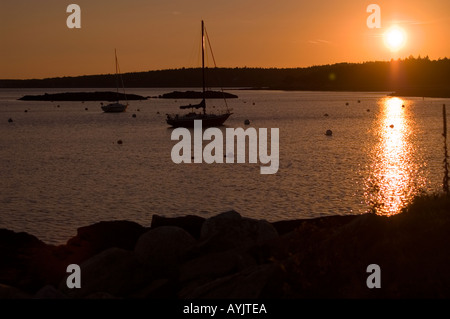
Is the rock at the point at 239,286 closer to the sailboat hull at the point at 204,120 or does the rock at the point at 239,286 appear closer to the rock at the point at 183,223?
the rock at the point at 183,223

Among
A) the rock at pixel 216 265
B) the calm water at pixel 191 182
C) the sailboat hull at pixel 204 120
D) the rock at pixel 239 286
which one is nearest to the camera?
the rock at pixel 239 286

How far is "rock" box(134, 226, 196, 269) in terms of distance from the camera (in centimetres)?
1283

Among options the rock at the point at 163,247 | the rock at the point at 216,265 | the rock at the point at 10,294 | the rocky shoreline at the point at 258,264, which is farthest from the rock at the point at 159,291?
the rock at the point at 10,294

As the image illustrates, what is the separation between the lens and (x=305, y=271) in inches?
408

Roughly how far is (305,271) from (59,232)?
1332cm

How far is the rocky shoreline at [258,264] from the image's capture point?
33.0ft

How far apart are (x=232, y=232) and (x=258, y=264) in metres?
1.47

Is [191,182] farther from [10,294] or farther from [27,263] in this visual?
[10,294]

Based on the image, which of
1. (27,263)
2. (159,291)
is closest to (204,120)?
(27,263)

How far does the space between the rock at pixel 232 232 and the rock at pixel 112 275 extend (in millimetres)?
1748

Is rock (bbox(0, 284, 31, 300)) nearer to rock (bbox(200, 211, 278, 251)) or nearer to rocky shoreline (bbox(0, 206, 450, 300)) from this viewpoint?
rocky shoreline (bbox(0, 206, 450, 300))

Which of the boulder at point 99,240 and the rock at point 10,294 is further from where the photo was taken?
the boulder at point 99,240

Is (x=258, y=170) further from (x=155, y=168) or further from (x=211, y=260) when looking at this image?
(x=211, y=260)
